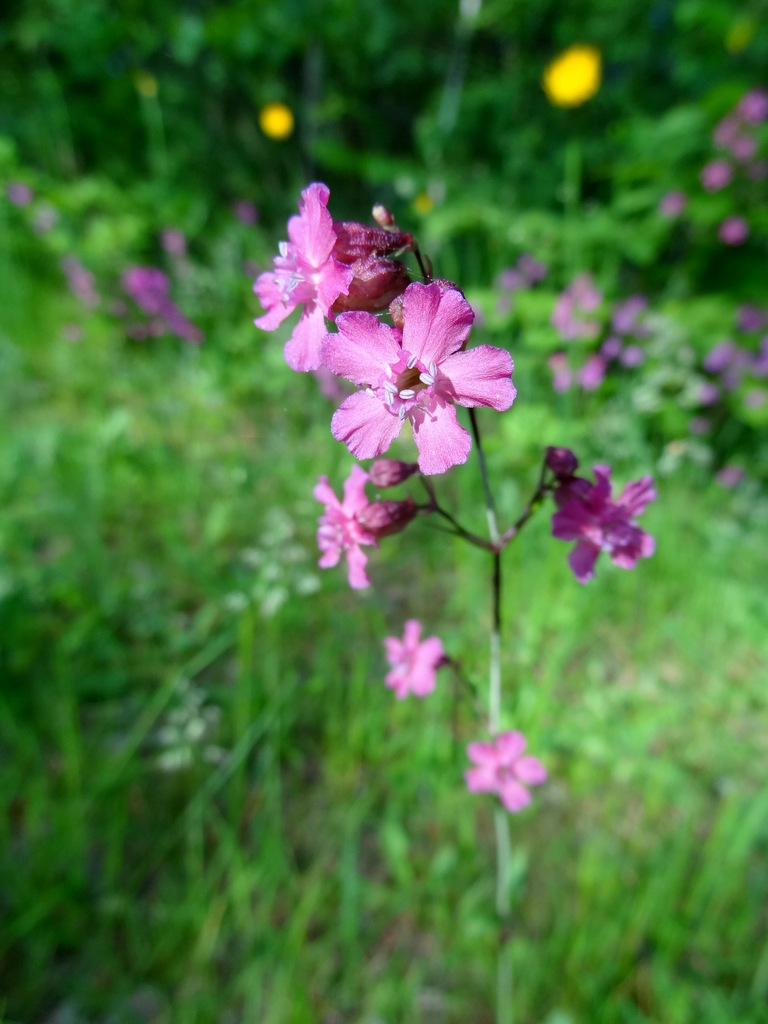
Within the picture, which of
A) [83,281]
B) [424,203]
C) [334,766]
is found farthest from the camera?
[83,281]

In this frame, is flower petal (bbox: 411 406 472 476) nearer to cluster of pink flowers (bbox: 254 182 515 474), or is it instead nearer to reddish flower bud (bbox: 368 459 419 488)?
cluster of pink flowers (bbox: 254 182 515 474)

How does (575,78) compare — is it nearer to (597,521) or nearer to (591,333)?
(591,333)

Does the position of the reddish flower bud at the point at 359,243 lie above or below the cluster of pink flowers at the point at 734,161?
below

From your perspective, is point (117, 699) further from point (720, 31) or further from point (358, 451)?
point (720, 31)

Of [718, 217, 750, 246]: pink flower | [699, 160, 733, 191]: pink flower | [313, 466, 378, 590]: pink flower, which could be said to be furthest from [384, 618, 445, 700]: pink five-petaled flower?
[699, 160, 733, 191]: pink flower

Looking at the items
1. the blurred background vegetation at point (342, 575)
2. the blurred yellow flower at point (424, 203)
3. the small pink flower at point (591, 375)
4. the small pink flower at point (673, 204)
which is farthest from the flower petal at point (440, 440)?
the small pink flower at point (673, 204)

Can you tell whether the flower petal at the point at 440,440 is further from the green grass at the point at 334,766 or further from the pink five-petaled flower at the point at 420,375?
the green grass at the point at 334,766

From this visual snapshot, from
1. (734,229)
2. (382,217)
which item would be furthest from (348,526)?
(734,229)
